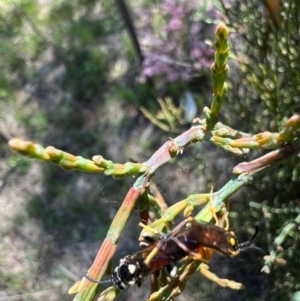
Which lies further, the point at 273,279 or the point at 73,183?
the point at 73,183

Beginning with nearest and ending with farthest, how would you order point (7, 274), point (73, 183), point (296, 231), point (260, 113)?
point (296, 231), point (260, 113), point (7, 274), point (73, 183)

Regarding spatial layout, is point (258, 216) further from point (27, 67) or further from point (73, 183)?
point (27, 67)

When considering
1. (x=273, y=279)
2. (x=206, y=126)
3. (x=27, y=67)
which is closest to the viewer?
(x=206, y=126)

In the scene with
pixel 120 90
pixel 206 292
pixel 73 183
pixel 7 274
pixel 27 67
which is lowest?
pixel 206 292

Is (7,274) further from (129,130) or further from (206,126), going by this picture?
(206,126)

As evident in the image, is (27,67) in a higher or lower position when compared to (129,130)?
higher

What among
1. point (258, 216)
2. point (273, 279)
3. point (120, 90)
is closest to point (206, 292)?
point (273, 279)

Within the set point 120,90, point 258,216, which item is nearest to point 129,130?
point 120,90
